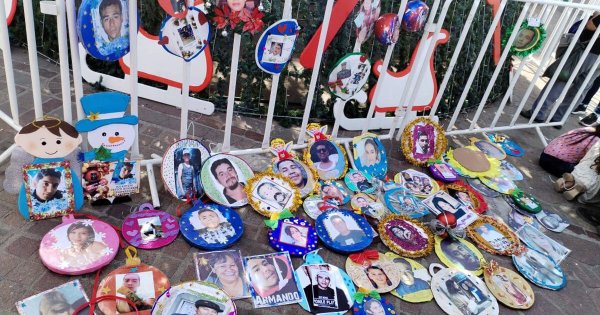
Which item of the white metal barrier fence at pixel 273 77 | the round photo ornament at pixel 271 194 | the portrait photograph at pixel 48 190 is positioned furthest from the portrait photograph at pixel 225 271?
the portrait photograph at pixel 48 190

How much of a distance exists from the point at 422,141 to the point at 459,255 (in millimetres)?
1120

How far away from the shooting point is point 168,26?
2.21 m

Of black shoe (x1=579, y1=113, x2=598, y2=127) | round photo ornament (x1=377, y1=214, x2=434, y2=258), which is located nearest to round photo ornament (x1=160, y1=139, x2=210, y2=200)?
round photo ornament (x1=377, y1=214, x2=434, y2=258)

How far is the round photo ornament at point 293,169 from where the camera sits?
2.98 metres

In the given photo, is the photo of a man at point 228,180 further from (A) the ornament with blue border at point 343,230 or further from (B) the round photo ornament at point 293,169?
(A) the ornament with blue border at point 343,230

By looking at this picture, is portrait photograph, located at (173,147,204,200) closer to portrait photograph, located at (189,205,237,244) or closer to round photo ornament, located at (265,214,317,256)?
portrait photograph, located at (189,205,237,244)

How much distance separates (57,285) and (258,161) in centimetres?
153

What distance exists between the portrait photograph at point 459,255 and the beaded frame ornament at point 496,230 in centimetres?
9

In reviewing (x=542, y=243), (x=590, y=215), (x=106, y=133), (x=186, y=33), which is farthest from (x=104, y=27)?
(x=590, y=215)

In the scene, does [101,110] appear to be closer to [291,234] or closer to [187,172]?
[187,172]

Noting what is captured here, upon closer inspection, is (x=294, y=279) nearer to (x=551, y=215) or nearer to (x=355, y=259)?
(x=355, y=259)

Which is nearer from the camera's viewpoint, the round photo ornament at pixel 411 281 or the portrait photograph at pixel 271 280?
the portrait photograph at pixel 271 280

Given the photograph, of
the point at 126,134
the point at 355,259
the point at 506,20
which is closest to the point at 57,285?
the point at 126,134

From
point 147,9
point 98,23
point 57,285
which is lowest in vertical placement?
point 57,285
